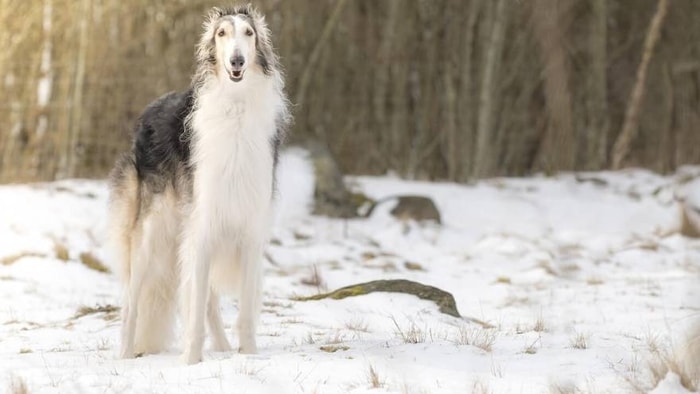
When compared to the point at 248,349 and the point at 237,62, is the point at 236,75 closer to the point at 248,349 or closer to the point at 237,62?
the point at 237,62

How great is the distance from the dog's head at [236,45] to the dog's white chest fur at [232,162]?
150 millimetres

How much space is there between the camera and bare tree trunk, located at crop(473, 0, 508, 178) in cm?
1209

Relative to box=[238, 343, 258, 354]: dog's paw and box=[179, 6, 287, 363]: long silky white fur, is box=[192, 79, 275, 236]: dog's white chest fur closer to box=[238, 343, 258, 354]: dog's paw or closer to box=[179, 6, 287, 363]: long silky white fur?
box=[179, 6, 287, 363]: long silky white fur

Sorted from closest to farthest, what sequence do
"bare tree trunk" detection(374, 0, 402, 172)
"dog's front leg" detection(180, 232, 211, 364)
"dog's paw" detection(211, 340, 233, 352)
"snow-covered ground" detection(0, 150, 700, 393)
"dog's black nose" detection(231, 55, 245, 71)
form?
"snow-covered ground" detection(0, 150, 700, 393), "dog's black nose" detection(231, 55, 245, 71), "dog's front leg" detection(180, 232, 211, 364), "dog's paw" detection(211, 340, 233, 352), "bare tree trunk" detection(374, 0, 402, 172)

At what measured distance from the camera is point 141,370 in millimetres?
3949

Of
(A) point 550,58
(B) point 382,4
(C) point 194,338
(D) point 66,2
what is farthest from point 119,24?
(A) point 550,58

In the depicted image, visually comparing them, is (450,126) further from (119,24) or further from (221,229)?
(221,229)

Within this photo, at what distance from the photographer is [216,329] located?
4.80 meters

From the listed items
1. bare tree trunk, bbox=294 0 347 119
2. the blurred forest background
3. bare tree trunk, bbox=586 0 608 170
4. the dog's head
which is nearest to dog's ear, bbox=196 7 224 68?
the dog's head

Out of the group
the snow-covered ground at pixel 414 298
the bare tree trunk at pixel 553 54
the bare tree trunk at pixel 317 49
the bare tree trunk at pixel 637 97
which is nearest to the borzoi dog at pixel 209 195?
the snow-covered ground at pixel 414 298

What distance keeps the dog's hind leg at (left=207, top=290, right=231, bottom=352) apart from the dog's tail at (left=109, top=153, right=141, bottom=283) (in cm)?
52

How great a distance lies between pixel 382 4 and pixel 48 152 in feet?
15.9

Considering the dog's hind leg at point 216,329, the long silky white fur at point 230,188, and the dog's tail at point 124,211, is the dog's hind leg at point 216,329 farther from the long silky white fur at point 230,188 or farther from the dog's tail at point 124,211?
the dog's tail at point 124,211

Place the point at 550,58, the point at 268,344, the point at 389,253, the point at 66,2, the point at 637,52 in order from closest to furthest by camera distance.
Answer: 1. the point at 550,58
2. the point at 268,344
3. the point at 389,253
4. the point at 66,2
5. the point at 637,52
